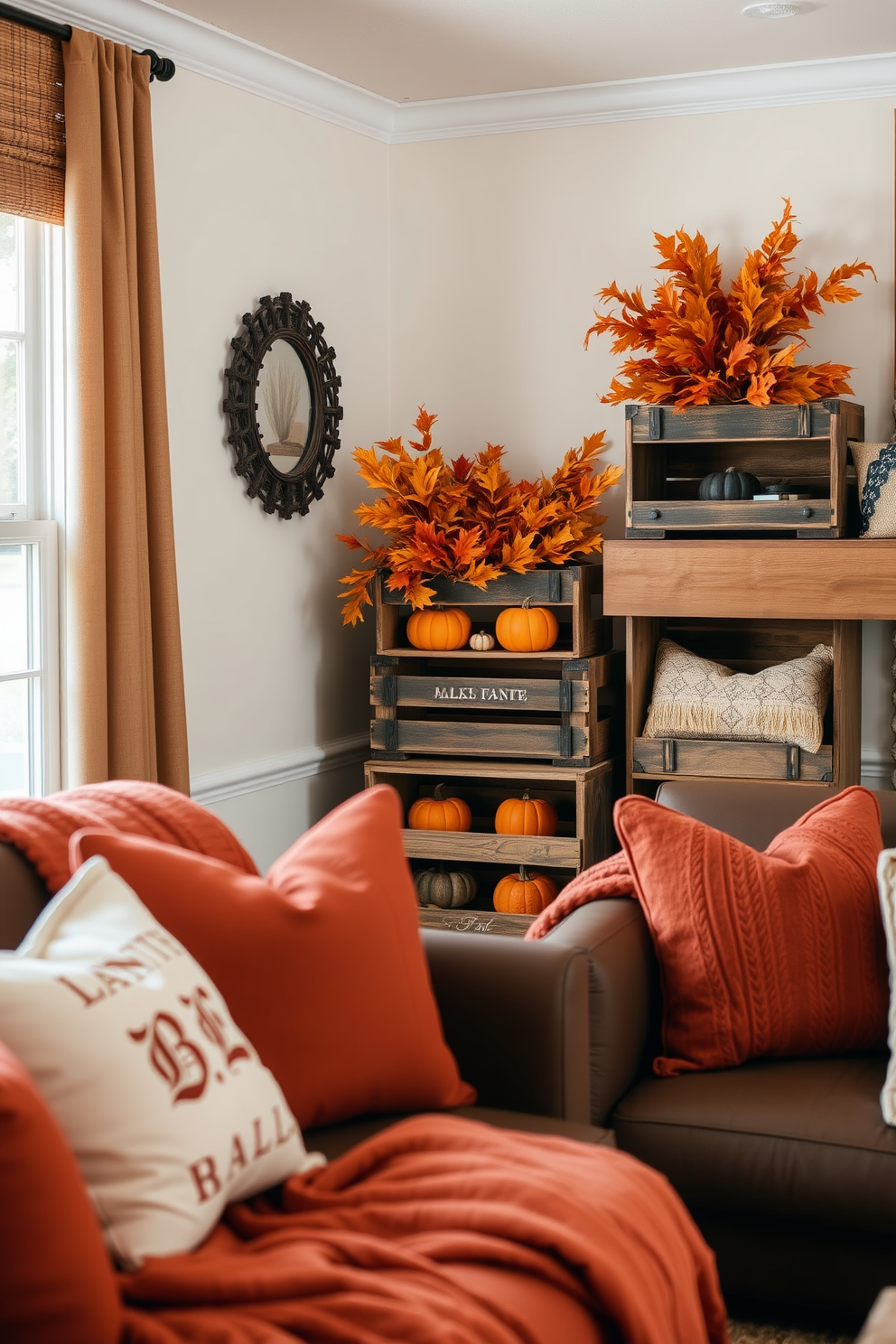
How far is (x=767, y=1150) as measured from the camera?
6.48ft

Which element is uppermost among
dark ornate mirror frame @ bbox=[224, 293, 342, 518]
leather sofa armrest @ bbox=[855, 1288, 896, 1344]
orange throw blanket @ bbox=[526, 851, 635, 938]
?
dark ornate mirror frame @ bbox=[224, 293, 342, 518]

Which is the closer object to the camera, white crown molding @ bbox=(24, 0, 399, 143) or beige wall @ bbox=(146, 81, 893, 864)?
white crown molding @ bbox=(24, 0, 399, 143)

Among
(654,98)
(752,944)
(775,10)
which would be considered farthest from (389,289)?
(752,944)

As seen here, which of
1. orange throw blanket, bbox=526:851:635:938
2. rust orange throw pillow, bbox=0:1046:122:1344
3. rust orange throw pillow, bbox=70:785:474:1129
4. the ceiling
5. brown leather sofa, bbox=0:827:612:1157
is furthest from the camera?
the ceiling

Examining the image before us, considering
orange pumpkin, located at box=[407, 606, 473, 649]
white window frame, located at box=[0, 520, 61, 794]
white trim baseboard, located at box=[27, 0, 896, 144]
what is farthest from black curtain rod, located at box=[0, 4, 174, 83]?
orange pumpkin, located at box=[407, 606, 473, 649]

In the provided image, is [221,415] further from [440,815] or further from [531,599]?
[440,815]

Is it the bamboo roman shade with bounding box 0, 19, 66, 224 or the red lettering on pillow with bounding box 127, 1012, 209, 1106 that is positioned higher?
the bamboo roman shade with bounding box 0, 19, 66, 224

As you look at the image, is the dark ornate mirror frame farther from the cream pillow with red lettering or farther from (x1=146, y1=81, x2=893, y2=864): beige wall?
the cream pillow with red lettering

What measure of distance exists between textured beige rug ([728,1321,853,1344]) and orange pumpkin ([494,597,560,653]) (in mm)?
2006

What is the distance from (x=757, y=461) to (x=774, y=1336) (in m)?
2.49

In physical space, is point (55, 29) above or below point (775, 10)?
below

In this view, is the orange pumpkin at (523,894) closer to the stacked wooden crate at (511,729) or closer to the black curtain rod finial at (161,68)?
the stacked wooden crate at (511,729)

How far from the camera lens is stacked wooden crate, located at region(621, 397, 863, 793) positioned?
3.55m

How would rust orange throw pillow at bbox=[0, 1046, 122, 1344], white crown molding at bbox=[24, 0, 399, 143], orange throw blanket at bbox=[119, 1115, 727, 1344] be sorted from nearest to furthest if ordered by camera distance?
rust orange throw pillow at bbox=[0, 1046, 122, 1344]
orange throw blanket at bbox=[119, 1115, 727, 1344]
white crown molding at bbox=[24, 0, 399, 143]
